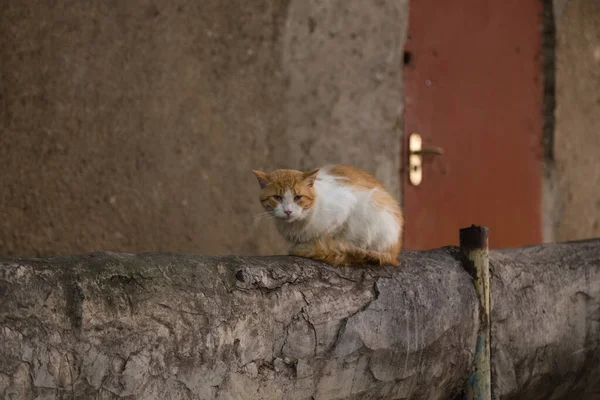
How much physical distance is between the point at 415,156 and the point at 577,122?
1437 millimetres

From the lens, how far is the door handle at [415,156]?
12.6 feet

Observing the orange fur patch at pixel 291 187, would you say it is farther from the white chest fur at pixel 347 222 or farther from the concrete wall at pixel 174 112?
the concrete wall at pixel 174 112

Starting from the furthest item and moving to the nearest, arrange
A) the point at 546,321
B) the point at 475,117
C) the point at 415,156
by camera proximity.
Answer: the point at 475,117 → the point at 415,156 → the point at 546,321

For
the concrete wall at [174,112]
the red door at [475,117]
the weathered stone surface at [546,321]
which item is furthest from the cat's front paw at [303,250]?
the red door at [475,117]

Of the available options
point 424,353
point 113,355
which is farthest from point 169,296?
point 424,353

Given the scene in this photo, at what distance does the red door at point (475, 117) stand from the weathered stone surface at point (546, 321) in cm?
117

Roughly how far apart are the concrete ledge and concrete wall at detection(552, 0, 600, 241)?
217 centimetres

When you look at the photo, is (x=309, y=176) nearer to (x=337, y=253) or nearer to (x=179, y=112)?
(x=337, y=253)

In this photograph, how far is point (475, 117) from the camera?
417 cm

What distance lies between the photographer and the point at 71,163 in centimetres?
280

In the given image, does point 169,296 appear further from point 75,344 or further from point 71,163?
point 71,163

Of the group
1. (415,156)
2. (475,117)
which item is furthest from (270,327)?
(475,117)

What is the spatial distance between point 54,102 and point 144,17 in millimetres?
474

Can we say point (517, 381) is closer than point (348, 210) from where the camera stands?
No
